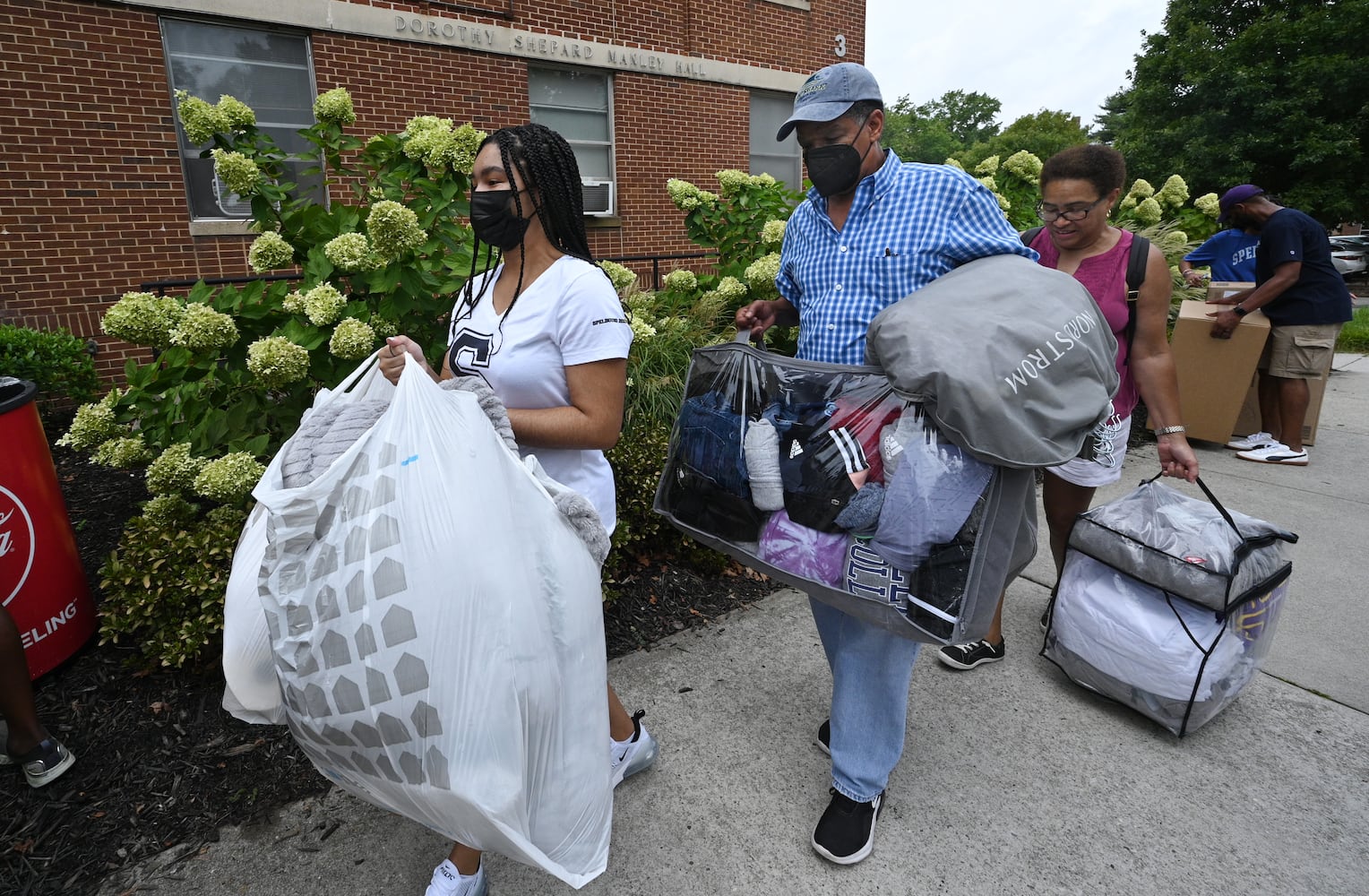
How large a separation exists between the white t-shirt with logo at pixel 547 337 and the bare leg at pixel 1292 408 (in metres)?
5.83

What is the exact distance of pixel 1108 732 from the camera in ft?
8.85

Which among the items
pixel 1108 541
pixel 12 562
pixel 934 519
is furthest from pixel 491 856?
pixel 1108 541

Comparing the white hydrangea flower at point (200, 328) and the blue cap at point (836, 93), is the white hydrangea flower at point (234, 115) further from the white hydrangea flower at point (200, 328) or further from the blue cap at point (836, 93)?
the blue cap at point (836, 93)

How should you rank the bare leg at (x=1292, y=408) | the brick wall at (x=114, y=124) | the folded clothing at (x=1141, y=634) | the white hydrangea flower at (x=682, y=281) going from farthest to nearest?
the brick wall at (x=114, y=124) < the bare leg at (x=1292, y=408) < the white hydrangea flower at (x=682, y=281) < the folded clothing at (x=1141, y=634)

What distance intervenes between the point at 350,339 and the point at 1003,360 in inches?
83.5

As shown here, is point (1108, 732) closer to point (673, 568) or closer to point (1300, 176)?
point (673, 568)

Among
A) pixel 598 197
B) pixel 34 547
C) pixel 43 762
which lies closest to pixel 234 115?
pixel 34 547

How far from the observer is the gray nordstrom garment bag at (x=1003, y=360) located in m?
1.62

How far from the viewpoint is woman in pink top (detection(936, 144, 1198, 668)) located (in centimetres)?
271

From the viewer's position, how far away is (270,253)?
2975mm

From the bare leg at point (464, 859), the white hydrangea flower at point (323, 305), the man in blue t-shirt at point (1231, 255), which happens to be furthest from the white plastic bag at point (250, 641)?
the man in blue t-shirt at point (1231, 255)

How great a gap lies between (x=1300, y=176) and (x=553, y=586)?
81.7 ft

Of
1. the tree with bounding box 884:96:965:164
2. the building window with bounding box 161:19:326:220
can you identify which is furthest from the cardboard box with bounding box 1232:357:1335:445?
the tree with bounding box 884:96:965:164

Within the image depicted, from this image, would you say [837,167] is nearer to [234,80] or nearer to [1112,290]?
[1112,290]
